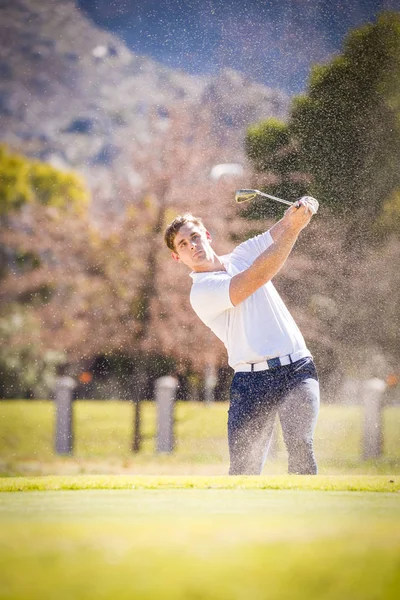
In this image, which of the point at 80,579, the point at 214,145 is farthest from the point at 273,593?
the point at 214,145

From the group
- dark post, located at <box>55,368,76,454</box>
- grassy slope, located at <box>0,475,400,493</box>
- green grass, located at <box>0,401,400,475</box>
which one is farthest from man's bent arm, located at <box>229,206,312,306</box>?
dark post, located at <box>55,368,76,454</box>

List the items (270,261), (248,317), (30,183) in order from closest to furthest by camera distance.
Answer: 1. (270,261)
2. (248,317)
3. (30,183)

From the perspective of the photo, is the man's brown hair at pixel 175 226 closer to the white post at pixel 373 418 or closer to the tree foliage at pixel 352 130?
the tree foliage at pixel 352 130

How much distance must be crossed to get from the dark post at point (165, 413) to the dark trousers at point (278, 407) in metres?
5.08

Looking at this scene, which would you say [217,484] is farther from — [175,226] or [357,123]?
[357,123]

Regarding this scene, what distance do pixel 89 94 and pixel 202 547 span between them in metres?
12.2

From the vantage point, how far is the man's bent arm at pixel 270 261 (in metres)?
2.69

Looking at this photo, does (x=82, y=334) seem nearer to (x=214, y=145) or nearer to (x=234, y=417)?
(x=214, y=145)

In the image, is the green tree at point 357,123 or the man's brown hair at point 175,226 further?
the green tree at point 357,123

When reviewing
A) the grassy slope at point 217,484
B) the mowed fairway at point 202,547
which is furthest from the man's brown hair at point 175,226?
the mowed fairway at point 202,547

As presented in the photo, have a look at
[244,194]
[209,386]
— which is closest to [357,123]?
[244,194]

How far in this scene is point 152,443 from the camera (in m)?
9.46

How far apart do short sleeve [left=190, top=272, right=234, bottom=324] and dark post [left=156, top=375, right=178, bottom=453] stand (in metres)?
5.17

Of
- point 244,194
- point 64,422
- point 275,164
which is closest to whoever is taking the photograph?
point 244,194
